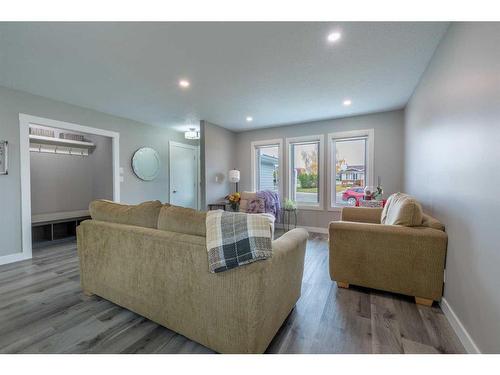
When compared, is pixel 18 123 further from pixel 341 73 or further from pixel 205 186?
pixel 341 73

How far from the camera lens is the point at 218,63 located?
2387 mm

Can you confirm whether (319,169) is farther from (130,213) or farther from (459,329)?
(130,213)

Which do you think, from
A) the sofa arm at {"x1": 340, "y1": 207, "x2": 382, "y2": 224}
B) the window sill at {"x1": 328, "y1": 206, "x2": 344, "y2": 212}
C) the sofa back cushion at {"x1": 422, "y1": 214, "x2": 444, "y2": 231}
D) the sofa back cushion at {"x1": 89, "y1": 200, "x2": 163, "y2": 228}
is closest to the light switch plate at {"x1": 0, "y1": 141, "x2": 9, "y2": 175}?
the sofa back cushion at {"x1": 89, "y1": 200, "x2": 163, "y2": 228}

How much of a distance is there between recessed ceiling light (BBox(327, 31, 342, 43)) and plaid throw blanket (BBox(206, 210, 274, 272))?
1.79m

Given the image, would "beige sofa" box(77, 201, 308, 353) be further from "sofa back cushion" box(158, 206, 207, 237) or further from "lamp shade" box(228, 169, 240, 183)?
"lamp shade" box(228, 169, 240, 183)

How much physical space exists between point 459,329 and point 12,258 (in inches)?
200

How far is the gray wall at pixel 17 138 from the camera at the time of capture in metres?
2.97

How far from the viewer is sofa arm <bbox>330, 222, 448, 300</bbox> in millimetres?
1855

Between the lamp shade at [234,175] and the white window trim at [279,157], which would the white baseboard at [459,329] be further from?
the lamp shade at [234,175]

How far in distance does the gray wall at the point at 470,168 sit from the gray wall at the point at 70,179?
200 inches

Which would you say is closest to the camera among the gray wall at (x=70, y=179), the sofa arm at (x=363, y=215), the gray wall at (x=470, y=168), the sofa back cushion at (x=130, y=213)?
the gray wall at (x=470, y=168)

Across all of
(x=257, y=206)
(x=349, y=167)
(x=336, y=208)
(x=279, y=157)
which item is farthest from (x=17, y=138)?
(x=349, y=167)

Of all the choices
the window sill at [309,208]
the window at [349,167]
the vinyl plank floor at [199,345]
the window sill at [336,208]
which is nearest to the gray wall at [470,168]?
the vinyl plank floor at [199,345]
